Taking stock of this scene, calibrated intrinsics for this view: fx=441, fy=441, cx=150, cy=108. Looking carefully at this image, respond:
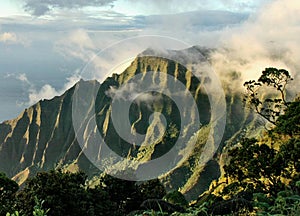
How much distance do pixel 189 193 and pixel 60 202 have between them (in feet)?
Answer: 552

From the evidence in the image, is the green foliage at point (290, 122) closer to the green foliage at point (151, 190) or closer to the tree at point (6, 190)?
the green foliage at point (151, 190)

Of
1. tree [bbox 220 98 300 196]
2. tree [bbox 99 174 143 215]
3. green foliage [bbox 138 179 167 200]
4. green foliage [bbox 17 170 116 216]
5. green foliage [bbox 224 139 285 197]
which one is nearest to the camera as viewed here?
tree [bbox 220 98 300 196]

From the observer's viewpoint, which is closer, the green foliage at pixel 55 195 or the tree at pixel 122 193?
the green foliage at pixel 55 195

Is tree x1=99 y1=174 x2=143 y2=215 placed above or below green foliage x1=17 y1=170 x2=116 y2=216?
below

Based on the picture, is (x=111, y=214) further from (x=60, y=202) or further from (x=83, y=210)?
(x=60, y=202)

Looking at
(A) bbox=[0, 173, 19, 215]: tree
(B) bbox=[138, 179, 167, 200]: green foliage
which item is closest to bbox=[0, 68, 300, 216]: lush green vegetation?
(A) bbox=[0, 173, 19, 215]: tree

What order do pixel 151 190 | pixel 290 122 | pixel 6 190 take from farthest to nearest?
1. pixel 151 190
2. pixel 6 190
3. pixel 290 122

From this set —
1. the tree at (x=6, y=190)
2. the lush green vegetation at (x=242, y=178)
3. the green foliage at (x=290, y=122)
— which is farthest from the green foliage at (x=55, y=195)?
the green foliage at (x=290, y=122)

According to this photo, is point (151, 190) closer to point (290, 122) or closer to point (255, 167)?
point (255, 167)

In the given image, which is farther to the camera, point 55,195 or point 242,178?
point 55,195

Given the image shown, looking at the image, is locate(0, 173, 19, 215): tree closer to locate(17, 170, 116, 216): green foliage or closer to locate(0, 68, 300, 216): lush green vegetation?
locate(0, 68, 300, 216): lush green vegetation

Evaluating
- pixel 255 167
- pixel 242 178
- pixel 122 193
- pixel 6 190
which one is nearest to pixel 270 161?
pixel 255 167

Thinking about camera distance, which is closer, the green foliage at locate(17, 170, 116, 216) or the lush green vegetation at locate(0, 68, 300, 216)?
the lush green vegetation at locate(0, 68, 300, 216)

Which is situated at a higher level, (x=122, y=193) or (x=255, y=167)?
(x=255, y=167)
